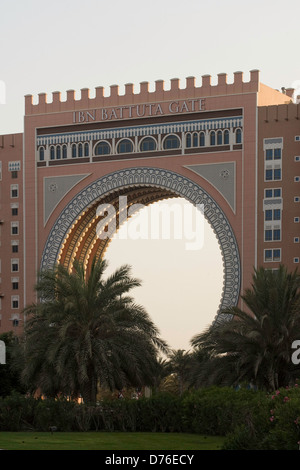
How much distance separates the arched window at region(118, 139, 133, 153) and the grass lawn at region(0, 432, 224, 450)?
87.6 feet

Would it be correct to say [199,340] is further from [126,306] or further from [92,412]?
[92,412]

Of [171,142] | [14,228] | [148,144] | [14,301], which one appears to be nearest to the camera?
[171,142]

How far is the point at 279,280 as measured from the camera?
36.2 meters

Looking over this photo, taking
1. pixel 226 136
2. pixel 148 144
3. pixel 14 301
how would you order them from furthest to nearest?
pixel 14 301 < pixel 148 144 < pixel 226 136

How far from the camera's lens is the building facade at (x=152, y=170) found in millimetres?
51969

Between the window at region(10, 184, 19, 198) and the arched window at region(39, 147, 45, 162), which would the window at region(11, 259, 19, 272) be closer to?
the window at region(10, 184, 19, 198)

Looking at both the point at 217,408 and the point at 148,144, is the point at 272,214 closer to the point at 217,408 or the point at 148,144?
the point at 148,144

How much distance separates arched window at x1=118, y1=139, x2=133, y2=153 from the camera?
182ft

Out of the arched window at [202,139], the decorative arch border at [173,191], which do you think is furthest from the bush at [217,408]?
the arched window at [202,139]

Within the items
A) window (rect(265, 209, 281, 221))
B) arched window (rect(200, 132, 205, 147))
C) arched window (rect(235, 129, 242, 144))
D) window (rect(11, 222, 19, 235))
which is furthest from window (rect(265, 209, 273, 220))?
window (rect(11, 222, 19, 235))

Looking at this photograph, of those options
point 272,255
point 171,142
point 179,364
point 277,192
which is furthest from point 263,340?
point 179,364

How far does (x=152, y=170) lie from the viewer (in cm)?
5456

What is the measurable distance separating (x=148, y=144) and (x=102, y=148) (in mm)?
2424
